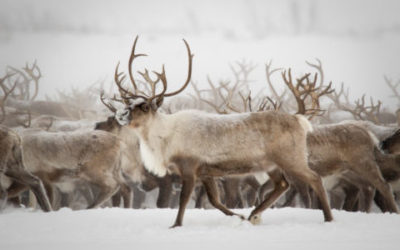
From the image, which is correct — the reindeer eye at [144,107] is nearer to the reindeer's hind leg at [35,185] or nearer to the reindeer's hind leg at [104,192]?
the reindeer's hind leg at [35,185]

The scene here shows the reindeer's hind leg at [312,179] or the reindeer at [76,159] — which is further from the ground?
the reindeer's hind leg at [312,179]

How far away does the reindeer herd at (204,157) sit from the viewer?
169 inches

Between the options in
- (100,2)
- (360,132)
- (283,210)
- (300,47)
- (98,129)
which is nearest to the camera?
(283,210)

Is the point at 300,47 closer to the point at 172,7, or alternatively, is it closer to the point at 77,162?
the point at 77,162

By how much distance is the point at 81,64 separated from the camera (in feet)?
85.3

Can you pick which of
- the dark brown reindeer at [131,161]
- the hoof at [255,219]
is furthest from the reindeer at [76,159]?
the hoof at [255,219]

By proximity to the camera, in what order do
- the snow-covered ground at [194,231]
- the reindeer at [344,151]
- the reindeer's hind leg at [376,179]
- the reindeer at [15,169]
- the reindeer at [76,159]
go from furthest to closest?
1. the reindeer at [76,159]
2. the reindeer at [344,151]
3. the reindeer's hind leg at [376,179]
4. the reindeer at [15,169]
5. the snow-covered ground at [194,231]

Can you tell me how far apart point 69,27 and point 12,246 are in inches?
817

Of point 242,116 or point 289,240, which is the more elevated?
point 242,116

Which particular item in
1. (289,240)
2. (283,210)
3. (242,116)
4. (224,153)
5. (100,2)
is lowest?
(283,210)

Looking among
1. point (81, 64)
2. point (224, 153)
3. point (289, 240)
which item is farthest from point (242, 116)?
point (81, 64)

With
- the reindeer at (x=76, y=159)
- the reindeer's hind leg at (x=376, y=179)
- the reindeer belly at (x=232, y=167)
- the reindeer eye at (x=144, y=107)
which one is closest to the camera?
the reindeer belly at (x=232, y=167)

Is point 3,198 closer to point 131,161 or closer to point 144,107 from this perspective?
point 144,107

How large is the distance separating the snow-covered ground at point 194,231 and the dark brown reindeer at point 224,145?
0.80ft
